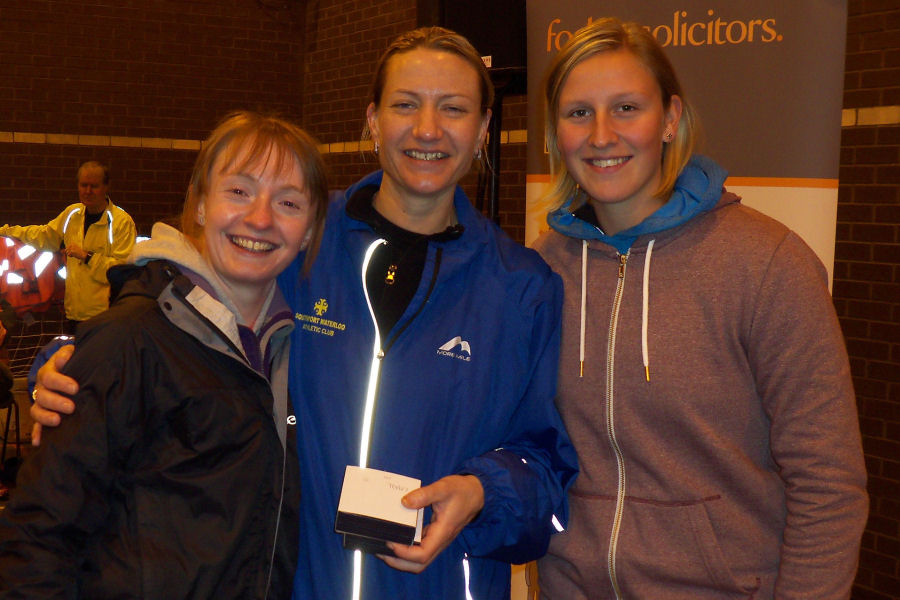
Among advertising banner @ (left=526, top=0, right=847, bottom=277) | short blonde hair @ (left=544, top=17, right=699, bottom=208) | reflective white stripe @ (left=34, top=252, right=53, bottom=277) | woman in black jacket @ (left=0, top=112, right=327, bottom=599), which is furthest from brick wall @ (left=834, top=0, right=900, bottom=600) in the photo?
reflective white stripe @ (left=34, top=252, right=53, bottom=277)

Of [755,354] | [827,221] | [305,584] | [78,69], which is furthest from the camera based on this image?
[78,69]

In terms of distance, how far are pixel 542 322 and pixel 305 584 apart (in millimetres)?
774

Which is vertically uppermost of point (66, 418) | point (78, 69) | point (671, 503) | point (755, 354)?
point (78, 69)

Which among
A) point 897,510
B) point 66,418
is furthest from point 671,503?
point 897,510

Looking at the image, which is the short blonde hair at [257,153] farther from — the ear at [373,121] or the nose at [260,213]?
the ear at [373,121]

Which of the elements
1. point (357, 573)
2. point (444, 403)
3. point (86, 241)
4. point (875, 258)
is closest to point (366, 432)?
point (444, 403)

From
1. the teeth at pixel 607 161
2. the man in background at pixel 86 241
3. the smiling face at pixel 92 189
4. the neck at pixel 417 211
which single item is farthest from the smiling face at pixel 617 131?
the smiling face at pixel 92 189

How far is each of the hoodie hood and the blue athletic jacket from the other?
0.42 feet

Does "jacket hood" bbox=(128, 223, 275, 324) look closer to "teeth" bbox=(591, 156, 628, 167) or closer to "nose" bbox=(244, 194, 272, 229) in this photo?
"nose" bbox=(244, 194, 272, 229)

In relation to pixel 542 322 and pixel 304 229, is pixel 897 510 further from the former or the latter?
pixel 304 229

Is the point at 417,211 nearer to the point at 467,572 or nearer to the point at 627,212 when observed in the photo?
the point at 627,212

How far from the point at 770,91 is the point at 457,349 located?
147 cm

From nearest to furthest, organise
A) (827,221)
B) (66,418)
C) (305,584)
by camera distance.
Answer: (66,418) < (305,584) < (827,221)

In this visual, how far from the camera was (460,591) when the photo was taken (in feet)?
6.14
